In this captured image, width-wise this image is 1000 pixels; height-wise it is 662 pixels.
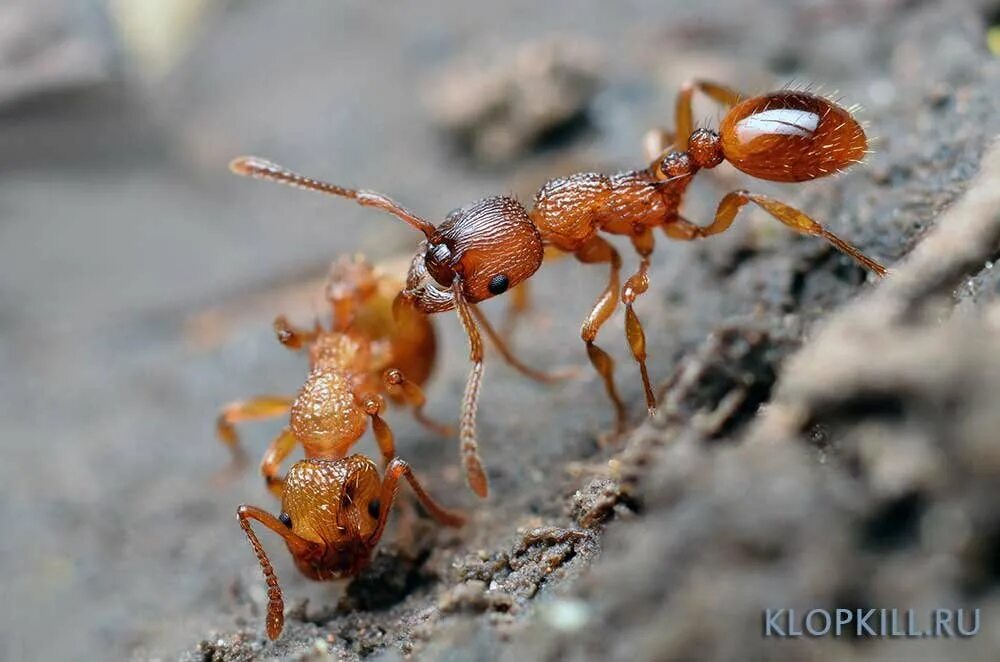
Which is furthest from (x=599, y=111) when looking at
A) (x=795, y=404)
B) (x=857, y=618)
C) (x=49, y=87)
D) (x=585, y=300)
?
(x=857, y=618)

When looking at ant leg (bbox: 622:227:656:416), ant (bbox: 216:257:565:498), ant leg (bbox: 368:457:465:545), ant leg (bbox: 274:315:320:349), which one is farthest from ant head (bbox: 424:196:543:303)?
ant leg (bbox: 274:315:320:349)

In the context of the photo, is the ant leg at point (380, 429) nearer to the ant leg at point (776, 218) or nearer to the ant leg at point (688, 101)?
the ant leg at point (776, 218)

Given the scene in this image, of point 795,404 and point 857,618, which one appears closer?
point 857,618

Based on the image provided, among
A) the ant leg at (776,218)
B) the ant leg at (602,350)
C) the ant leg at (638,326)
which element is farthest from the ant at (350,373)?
the ant leg at (776,218)

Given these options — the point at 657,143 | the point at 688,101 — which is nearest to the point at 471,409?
the point at 657,143

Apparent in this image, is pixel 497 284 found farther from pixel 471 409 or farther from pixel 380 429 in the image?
pixel 380 429

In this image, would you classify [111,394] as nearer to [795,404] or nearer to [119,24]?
[119,24]
